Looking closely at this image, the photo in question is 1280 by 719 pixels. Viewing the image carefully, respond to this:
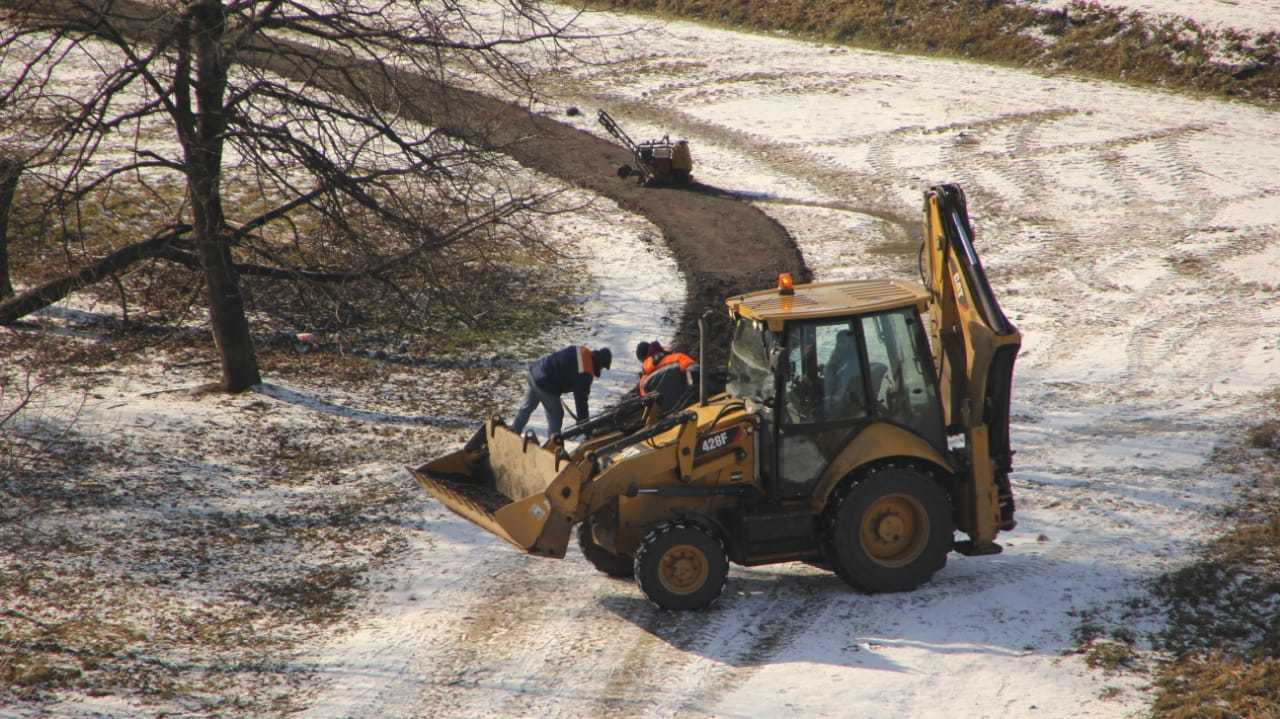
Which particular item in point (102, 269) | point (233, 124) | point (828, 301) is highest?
point (233, 124)

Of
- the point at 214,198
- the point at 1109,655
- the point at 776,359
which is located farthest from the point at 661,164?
the point at 1109,655

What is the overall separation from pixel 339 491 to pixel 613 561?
3649 mm

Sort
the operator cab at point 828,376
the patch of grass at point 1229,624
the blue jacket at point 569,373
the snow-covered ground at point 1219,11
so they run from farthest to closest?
the snow-covered ground at point 1219,11 → the blue jacket at point 569,373 → the operator cab at point 828,376 → the patch of grass at point 1229,624

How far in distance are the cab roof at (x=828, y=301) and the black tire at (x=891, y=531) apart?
4.26 feet

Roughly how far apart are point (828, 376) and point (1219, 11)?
2589cm

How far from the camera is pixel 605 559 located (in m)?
10.1

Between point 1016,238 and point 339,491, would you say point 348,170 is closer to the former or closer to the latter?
point 339,491

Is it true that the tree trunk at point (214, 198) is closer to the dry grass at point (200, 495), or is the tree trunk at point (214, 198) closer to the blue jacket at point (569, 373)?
the dry grass at point (200, 495)

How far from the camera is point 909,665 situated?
339 inches

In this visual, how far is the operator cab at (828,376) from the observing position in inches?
366

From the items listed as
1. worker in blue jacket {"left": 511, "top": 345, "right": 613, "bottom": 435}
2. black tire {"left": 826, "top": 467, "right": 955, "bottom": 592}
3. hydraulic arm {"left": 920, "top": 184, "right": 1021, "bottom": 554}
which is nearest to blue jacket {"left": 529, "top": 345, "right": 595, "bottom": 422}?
worker in blue jacket {"left": 511, "top": 345, "right": 613, "bottom": 435}

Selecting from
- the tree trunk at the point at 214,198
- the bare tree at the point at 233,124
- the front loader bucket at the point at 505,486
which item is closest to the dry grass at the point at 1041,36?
the bare tree at the point at 233,124

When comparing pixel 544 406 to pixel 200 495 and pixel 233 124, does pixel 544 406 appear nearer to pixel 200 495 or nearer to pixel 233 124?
pixel 200 495

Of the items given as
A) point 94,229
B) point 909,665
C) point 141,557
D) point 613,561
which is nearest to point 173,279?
point 94,229
